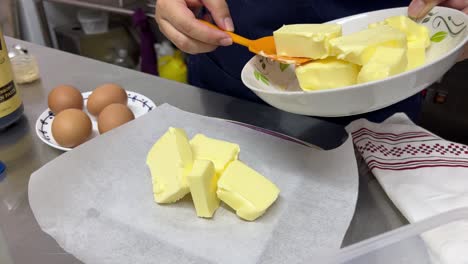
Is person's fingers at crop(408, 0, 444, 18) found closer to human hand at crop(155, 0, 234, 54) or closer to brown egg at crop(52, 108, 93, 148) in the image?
human hand at crop(155, 0, 234, 54)

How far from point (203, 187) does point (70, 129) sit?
269 millimetres

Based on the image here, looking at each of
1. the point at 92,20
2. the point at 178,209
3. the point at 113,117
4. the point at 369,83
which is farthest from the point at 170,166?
the point at 92,20

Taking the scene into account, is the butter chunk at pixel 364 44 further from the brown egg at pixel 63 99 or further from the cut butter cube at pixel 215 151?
the brown egg at pixel 63 99

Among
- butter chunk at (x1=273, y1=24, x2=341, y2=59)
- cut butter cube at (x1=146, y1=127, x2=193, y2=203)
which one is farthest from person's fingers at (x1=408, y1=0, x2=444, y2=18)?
cut butter cube at (x1=146, y1=127, x2=193, y2=203)

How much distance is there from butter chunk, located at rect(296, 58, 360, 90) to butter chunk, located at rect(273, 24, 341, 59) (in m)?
0.02

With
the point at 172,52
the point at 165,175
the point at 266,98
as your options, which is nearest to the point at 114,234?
the point at 165,175

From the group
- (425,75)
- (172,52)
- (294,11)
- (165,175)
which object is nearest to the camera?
(425,75)

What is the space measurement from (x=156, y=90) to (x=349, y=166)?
423mm

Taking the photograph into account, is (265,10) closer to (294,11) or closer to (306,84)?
(294,11)

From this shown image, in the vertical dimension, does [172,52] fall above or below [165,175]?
below

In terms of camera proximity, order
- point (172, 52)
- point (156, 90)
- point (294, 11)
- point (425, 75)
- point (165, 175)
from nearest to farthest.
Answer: point (425, 75), point (165, 175), point (294, 11), point (156, 90), point (172, 52)

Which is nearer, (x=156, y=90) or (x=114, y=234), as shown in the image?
(x=114, y=234)

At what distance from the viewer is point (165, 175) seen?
62cm

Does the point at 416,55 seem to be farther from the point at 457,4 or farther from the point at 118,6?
the point at 118,6
